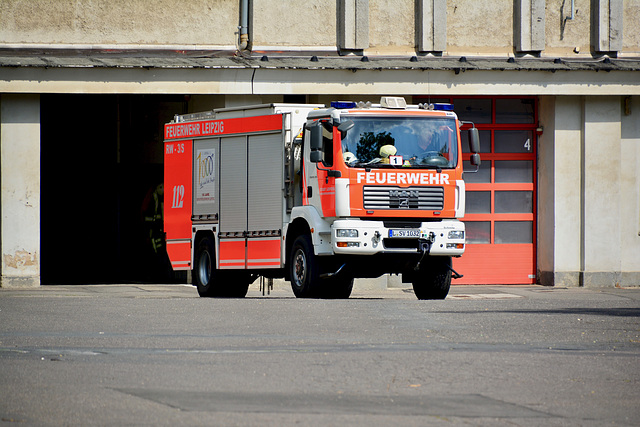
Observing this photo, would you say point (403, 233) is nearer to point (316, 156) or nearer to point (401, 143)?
point (401, 143)

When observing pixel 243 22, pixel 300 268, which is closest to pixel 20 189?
pixel 243 22

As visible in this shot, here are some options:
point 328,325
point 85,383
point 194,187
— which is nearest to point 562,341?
point 328,325

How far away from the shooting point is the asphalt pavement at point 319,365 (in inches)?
279

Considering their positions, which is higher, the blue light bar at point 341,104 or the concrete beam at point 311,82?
the concrete beam at point 311,82

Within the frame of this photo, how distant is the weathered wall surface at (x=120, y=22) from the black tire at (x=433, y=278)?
788 cm

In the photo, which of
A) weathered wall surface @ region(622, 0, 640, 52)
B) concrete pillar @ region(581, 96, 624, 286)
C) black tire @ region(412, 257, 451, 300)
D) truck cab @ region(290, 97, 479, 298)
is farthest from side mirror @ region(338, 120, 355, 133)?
weathered wall surface @ region(622, 0, 640, 52)

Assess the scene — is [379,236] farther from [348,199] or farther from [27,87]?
[27,87]

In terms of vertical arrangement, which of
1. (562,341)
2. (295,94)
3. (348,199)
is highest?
(295,94)

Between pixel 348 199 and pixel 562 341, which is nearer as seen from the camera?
pixel 562 341

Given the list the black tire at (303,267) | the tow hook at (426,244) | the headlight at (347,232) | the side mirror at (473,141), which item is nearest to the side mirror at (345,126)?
the headlight at (347,232)

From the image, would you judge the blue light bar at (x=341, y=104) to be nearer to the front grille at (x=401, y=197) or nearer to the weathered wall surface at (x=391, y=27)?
the front grille at (x=401, y=197)

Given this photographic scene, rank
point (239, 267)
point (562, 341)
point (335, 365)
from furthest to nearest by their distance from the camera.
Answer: point (239, 267) → point (562, 341) → point (335, 365)

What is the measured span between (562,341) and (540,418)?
4219 millimetres

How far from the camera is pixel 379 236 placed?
1714cm
